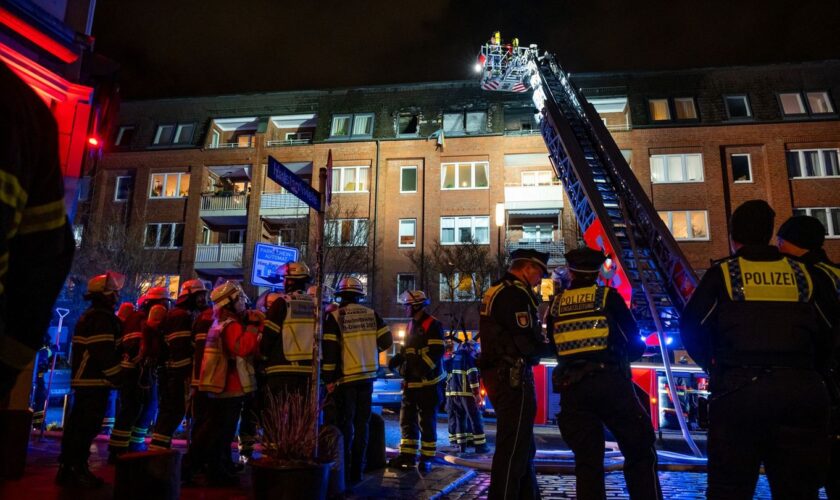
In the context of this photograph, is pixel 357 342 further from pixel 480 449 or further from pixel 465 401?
pixel 480 449

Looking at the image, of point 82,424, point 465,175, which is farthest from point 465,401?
point 465,175

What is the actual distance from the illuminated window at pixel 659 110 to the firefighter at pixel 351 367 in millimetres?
28007

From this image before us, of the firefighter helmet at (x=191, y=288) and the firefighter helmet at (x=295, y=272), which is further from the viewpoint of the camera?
the firefighter helmet at (x=191, y=288)

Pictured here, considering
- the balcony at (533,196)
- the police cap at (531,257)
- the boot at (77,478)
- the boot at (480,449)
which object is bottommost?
the boot at (480,449)

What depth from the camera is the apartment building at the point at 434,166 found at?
2873 centimetres

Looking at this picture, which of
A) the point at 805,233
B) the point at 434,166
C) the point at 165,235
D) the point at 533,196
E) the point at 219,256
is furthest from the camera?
the point at 165,235

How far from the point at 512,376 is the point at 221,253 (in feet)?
96.8

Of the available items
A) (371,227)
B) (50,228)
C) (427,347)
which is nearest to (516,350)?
(427,347)

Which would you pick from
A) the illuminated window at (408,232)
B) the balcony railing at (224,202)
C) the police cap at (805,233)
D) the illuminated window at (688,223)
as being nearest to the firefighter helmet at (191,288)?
the police cap at (805,233)

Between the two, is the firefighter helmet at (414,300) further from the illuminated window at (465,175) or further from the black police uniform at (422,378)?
the illuminated window at (465,175)

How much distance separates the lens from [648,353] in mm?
10797

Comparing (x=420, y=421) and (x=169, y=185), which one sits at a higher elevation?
(x=169, y=185)

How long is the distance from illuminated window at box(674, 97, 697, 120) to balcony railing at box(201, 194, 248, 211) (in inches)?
941

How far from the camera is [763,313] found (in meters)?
3.22
